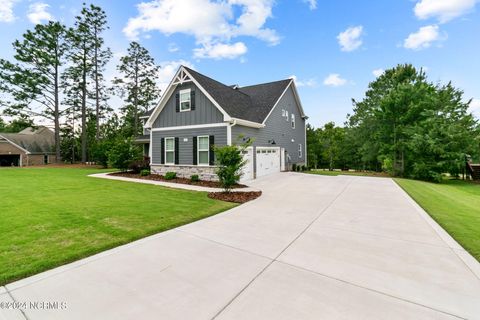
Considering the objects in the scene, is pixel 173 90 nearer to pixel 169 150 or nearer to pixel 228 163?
pixel 169 150

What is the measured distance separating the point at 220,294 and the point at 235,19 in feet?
56.0

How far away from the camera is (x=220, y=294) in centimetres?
275

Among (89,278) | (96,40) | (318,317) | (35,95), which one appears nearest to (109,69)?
(96,40)

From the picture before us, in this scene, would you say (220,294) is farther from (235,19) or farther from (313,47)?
(313,47)

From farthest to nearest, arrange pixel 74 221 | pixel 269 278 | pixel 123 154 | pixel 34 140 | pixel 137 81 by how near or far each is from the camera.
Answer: pixel 34 140
pixel 137 81
pixel 123 154
pixel 74 221
pixel 269 278

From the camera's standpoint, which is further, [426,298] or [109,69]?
[109,69]

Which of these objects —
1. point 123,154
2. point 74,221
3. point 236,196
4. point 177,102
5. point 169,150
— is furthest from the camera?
point 123,154

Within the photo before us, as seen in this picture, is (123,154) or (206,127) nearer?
(206,127)

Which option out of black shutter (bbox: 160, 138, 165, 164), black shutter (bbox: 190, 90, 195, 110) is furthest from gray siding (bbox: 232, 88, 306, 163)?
black shutter (bbox: 160, 138, 165, 164)

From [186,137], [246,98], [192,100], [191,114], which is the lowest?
[186,137]

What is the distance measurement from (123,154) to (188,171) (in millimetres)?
6194

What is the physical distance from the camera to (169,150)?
15195 mm

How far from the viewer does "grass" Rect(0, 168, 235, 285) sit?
3654 millimetres

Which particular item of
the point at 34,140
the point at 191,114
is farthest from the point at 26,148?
the point at 191,114
